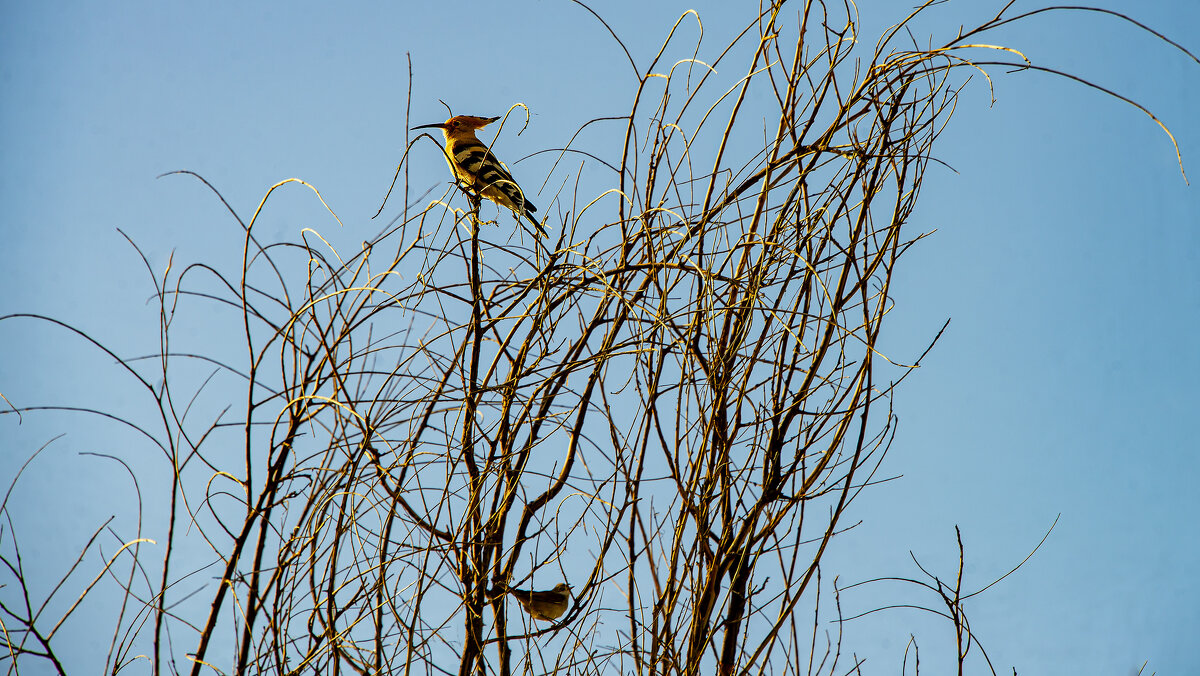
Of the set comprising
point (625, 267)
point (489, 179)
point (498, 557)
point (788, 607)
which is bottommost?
point (788, 607)

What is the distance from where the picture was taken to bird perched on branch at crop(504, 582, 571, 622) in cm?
112

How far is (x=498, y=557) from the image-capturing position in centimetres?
107

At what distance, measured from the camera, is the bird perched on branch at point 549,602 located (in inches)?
44.0

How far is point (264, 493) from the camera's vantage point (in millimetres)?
1010

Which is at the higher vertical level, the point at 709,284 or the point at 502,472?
the point at 709,284

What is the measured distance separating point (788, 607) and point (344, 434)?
22.4 inches

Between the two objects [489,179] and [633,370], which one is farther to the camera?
[489,179]

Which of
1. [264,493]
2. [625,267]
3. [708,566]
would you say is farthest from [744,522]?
[264,493]

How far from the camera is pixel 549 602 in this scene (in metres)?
1.14

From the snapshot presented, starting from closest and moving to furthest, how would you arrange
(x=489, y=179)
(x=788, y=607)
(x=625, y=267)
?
(x=788, y=607) < (x=625, y=267) < (x=489, y=179)

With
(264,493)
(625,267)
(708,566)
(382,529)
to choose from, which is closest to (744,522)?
(708,566)

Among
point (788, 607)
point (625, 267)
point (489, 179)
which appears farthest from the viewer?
point (489, 179)

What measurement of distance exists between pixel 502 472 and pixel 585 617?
0.20 m

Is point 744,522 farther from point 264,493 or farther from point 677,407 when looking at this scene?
point 264,493
